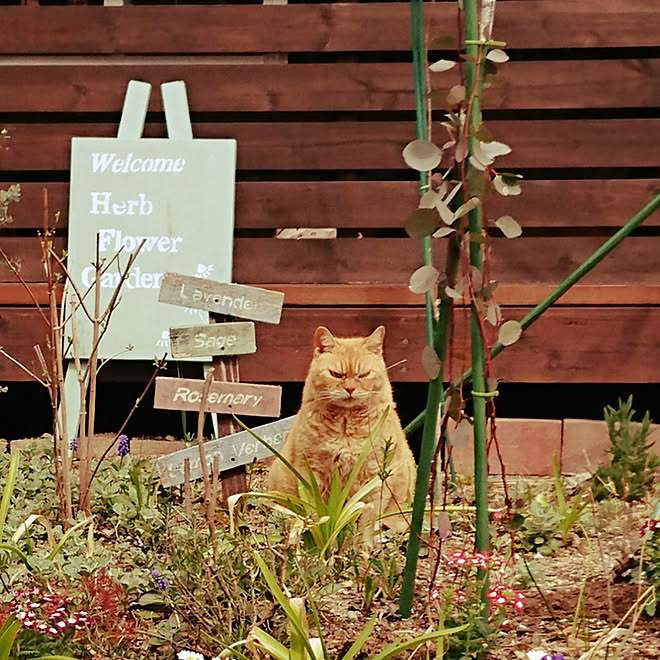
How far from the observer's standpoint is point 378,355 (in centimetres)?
425

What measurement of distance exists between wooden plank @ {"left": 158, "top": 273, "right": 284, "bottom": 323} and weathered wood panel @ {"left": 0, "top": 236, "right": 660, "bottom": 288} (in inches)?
50.6

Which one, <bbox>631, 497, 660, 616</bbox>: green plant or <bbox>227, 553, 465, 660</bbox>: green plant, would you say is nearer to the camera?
<bbox>227, 553, 465, 660</bbox>: green plant

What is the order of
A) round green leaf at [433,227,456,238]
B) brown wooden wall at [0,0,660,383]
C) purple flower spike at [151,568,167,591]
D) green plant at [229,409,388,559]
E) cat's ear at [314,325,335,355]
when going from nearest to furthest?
1. round green leaf at [433,227,456,238]
2. purple flower spike at [151,568,167,591]
3. green plant at [229,409,388,559]
4. cat's ear at [314,325,335,355]
5. brown wooden wall at [0,0,660,383]

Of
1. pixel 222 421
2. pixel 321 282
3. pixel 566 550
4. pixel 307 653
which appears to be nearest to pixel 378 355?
pixel 222 421

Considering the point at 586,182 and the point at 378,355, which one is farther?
the point at 586,182

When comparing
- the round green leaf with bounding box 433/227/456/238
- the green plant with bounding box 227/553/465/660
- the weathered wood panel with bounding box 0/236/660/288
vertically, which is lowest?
the green plant with bounding box 227/553/465/660

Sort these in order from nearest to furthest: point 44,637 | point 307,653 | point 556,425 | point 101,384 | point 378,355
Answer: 1. point 307,653
2. point 44,637
3. point 378,355
4. point 556,425
5. point 101,384

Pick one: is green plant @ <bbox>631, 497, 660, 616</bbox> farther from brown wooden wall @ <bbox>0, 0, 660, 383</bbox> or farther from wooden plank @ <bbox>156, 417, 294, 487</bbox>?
brown wooden wall @ <bbox>0, 0, 660, 383</bbox>

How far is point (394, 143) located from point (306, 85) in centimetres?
55

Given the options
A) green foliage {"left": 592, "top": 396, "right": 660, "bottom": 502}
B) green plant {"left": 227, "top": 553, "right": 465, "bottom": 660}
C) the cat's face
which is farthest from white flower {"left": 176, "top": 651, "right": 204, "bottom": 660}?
green foliage {"left": 592, "top": 396, "right": 660, "bottom": 502}

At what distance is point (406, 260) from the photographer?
18.4 ft

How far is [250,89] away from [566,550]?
3.01m

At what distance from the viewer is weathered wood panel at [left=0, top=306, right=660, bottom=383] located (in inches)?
217

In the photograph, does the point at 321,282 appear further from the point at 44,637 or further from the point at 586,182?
the point at 44,637
